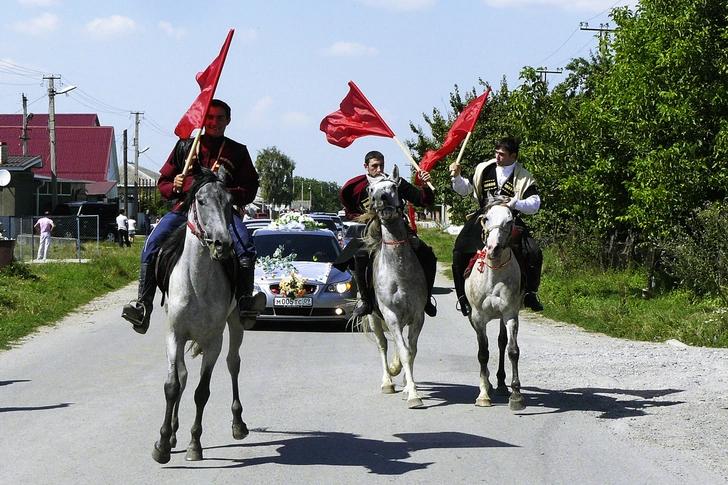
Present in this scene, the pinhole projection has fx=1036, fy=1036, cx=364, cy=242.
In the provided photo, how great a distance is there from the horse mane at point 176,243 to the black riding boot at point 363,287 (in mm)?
3074

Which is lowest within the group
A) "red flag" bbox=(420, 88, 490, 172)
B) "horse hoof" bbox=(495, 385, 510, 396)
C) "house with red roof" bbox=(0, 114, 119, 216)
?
"horse hoof" bbox=(495, 385, 510, 396)

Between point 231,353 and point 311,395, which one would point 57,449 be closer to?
point 231,353

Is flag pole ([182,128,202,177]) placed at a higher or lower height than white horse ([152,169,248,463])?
higher

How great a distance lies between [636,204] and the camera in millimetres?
21281

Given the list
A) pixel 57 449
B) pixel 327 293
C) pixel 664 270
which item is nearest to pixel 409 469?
pixel 57 449

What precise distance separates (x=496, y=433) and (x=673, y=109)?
1244 cm

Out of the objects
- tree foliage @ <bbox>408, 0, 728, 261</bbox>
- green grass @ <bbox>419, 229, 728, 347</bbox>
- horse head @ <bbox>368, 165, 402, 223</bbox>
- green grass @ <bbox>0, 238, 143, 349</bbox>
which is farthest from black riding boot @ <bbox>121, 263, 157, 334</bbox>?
tree foliage @ <bbox>408, 0, 728, 261</bbox>

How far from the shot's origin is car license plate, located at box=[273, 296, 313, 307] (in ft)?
54.6

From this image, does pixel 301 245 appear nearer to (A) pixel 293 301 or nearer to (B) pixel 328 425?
(A) pixel 293 301

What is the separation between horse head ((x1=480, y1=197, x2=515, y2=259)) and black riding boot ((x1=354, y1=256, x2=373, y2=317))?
1.56 meters

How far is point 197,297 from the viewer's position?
298 inches

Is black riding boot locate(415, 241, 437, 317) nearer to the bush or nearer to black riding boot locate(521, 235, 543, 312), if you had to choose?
black riding boot locate(521, 235, 543, 312)

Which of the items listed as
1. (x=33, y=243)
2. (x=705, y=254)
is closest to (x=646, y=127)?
(x=705, y=254)

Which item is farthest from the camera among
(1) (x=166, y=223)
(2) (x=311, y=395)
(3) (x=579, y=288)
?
(3) (x=579, y=288)
